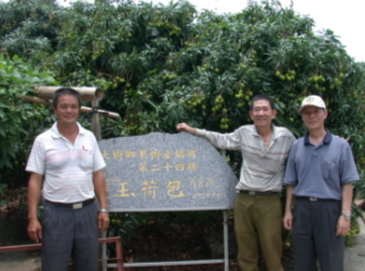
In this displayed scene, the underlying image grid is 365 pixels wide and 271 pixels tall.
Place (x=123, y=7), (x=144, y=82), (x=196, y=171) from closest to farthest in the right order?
(x=196, y=171)
(x=144, y=82)
(x=123, y=7)

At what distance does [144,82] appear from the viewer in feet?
15.5

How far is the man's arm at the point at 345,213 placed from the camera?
9.07 feet

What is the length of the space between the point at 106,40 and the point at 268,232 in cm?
316

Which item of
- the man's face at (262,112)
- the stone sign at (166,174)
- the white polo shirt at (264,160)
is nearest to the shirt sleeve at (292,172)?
the white polo shirt at (264,160)

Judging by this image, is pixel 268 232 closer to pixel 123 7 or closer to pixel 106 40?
pixel 106 40

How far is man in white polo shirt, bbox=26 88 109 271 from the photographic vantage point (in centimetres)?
270

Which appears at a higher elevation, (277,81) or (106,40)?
(106,40)

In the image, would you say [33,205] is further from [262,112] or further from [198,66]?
[198,66]

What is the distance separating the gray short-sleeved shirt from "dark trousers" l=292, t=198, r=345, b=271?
0.26 feet

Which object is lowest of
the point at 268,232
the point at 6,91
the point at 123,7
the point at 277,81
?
the point at 268,232

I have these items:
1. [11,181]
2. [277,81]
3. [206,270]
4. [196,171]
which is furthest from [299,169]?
[11,181]

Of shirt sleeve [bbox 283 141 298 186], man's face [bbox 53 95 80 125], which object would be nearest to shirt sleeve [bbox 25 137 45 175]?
man's face [bbox 53 95 80 125]

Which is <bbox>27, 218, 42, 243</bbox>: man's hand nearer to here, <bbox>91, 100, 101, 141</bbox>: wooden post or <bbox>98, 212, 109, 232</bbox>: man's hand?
<bbox>98, 212, 109, 232</bbox>: man's hand

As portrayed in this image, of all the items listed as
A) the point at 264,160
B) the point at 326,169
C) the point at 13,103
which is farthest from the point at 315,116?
the point at 13,103
